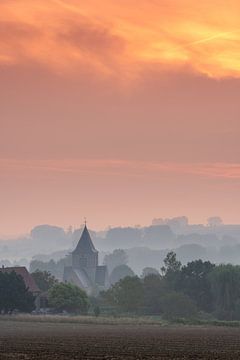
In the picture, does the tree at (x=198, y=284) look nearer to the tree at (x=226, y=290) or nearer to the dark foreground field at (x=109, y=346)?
the tree at (x=226, y=290)

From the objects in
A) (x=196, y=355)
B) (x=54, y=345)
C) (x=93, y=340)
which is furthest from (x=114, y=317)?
(x=196, y=355)

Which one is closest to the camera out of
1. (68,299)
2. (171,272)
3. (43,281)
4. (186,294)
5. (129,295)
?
(68,299)

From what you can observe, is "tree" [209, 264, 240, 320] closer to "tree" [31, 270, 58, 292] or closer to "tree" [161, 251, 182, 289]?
"tree" [161, 251, 182, 289]

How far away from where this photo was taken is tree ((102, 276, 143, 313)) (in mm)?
153250

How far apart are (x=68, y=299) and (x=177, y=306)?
61.4 ft

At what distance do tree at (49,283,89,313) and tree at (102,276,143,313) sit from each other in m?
8.92

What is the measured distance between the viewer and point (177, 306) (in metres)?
146

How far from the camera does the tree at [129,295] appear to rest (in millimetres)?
153250

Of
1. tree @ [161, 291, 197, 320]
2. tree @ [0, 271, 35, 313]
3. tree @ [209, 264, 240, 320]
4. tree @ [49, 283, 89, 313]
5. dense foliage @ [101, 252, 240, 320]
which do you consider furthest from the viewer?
tree @ [209, 264, 240, 320]

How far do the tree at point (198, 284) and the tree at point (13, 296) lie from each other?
103ft

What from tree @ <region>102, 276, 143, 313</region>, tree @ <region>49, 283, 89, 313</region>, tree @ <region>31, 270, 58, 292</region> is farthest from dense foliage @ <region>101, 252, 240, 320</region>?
tree @ <region>31, 270, 58, 292</region>

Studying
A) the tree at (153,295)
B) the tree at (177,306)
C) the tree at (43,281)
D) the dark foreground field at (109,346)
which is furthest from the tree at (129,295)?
the dark foreground field at (109,346)

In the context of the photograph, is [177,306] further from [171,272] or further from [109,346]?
[109,346]

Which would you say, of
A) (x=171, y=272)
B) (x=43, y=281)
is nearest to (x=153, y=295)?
(x=171, y=272)
